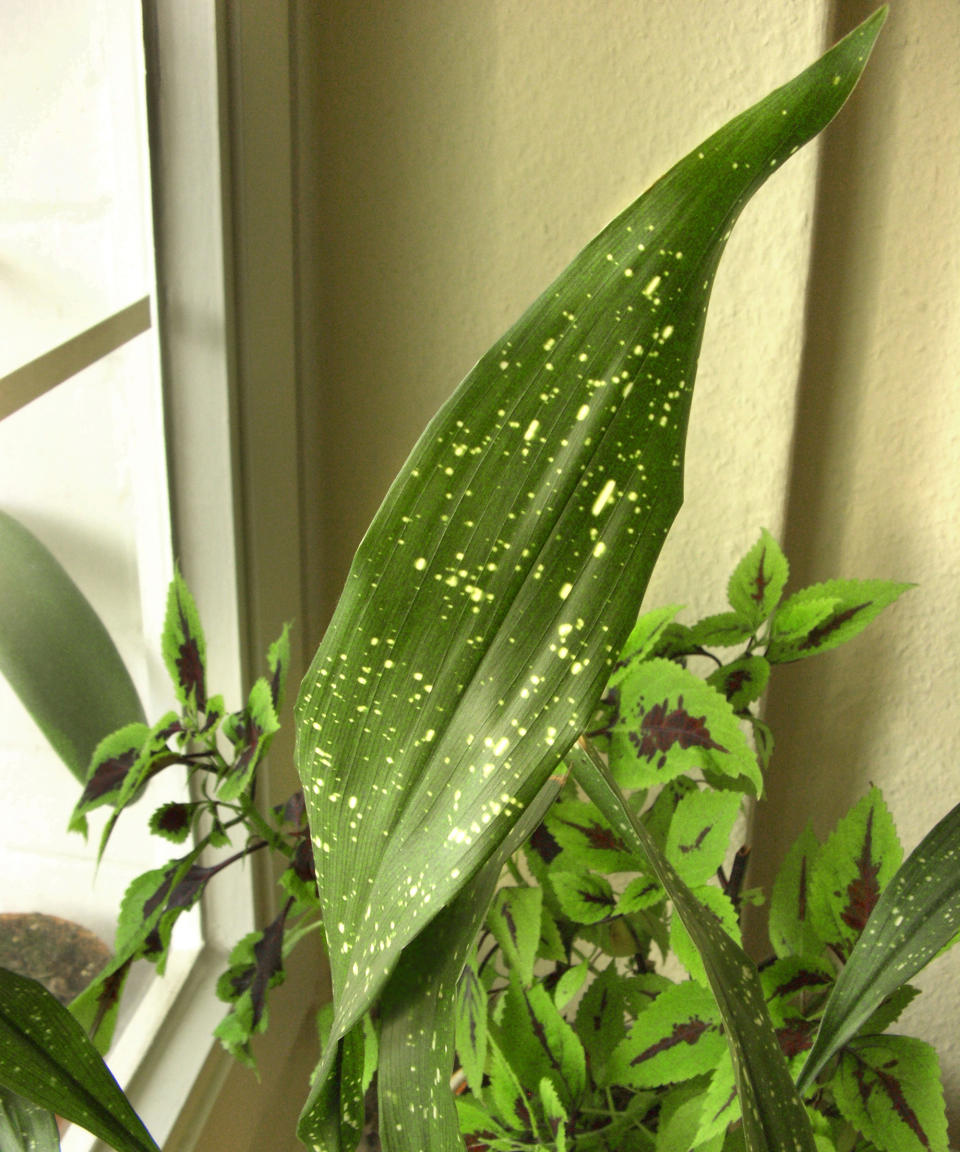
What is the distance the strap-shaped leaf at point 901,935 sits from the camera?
Result: 0.39m

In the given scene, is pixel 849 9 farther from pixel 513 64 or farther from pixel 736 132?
pixel 736 132

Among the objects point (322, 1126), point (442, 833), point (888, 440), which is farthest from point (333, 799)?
point (888, 440)

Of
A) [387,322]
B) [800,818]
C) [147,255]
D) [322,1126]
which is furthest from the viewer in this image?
[800,818]

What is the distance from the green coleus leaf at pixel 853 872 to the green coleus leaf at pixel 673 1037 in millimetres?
79

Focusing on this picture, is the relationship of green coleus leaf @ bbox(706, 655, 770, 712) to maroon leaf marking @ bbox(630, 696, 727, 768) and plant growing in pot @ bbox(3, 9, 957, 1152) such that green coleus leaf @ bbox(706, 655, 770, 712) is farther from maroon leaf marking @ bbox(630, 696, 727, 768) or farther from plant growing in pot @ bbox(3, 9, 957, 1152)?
plant growing in pot @ bbox(3, 9, 957, 1152)

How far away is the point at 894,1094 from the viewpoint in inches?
18.5

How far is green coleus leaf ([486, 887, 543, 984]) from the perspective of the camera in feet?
1.81

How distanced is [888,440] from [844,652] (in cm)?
17

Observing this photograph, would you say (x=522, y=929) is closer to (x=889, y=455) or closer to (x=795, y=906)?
(x=795, y=906)

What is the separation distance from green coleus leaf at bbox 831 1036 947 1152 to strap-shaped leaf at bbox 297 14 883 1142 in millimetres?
300

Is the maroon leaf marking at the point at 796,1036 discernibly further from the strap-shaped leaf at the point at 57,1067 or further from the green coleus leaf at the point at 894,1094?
the strap-shaped leaf at the point at 57,1067

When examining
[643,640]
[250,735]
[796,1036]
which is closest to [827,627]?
[643,640]

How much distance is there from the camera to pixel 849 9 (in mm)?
627

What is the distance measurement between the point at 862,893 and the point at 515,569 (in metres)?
0.34
